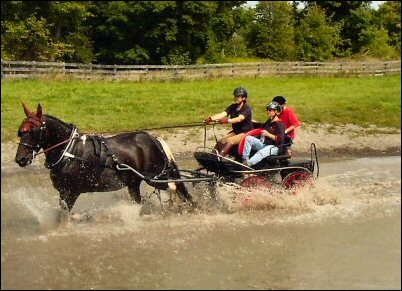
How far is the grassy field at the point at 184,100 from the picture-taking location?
19.8 meters

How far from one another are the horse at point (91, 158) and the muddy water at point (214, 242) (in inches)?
20.8

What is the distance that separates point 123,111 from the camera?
21.0m

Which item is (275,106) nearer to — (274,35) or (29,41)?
(274,35)

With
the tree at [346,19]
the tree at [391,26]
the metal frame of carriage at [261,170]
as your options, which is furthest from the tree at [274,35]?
the metal frame of carriage at [261,170]

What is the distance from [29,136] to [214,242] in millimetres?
3034

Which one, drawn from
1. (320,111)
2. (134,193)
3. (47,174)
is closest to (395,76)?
(320,111)

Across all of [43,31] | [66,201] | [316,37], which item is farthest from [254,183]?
[43,31]

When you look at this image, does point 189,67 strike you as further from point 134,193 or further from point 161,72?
point 134,193

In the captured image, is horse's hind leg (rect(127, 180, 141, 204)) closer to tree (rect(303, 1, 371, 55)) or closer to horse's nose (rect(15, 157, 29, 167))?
horse's nose (rect(15, 157, 29, 167))

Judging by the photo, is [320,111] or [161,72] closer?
[320,111]

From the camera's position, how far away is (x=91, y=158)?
969 centimetres

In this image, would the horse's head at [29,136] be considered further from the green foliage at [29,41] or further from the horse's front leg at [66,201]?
the green foliage at [29,41]

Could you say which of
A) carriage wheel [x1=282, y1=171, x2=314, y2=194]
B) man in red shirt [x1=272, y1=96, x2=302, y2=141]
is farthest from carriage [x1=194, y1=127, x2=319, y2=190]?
man in red shirt [x1=272, y1=96, x2=302, y2=141]

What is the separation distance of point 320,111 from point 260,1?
449 cm
